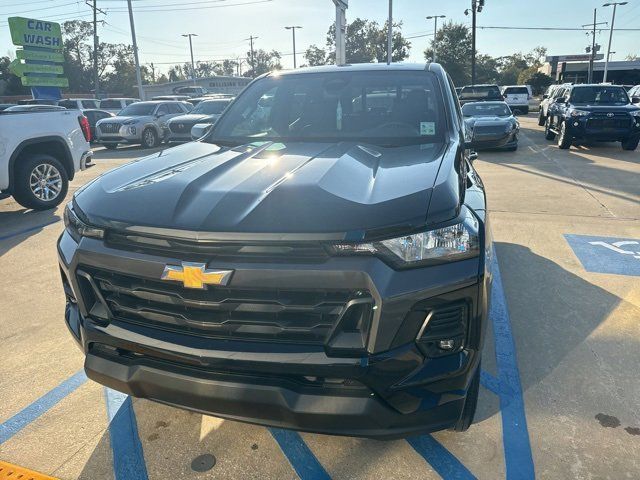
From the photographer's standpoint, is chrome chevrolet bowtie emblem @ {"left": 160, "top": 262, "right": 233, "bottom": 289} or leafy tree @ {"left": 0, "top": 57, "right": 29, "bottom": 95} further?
leafy tree @ {"left": 0, "top": 57, "right": 29, "bottom": 95}

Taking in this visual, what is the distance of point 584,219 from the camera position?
6254 mm

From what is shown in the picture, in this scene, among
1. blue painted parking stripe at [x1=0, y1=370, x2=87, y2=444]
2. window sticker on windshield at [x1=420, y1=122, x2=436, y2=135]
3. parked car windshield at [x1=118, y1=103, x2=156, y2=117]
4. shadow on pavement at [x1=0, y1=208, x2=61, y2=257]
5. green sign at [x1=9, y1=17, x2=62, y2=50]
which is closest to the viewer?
blue painted parking stripe at [x1=0, y1=370, x2=87, y2=444]

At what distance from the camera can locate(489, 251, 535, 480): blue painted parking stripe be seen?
84.8 inches

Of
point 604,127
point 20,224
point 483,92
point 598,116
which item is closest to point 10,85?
point 483,92

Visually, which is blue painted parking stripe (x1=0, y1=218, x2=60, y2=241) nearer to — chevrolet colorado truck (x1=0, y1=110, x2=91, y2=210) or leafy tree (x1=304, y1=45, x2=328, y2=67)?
chevrolet colorado truck (x1=0, y1=110, x2=91, y2=210)

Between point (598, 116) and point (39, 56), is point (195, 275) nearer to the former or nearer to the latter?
point (598, 116)

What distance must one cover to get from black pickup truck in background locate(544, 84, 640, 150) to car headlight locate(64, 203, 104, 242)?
1323 centimetres

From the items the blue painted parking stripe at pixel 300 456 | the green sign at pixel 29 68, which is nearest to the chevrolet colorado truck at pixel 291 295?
the blue painted parking stripe at pixel 300 456

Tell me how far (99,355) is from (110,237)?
52 centimetres

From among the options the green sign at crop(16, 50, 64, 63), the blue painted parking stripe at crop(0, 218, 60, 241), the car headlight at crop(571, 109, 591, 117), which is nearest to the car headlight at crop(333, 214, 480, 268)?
the blue painted parking stripe at crop(0, 218, 60, 241)

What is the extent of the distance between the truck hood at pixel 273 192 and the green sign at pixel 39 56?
28.3 m

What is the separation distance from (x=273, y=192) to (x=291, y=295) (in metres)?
0.44

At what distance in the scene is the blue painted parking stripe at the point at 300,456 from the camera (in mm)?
2135

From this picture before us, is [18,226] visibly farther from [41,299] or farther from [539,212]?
[539,212]
